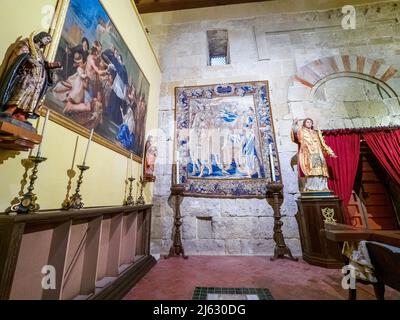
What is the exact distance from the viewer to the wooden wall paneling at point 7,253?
3.41 ft

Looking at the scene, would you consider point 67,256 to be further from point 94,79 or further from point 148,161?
→ point 148,161

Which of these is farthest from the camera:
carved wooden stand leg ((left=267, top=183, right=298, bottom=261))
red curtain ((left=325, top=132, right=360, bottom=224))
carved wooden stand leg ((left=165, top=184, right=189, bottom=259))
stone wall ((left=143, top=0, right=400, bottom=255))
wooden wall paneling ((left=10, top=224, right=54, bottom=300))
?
stone wall ((left=143, top=0, right=400, bottom=255))

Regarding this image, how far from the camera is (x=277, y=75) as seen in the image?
16.0 ft

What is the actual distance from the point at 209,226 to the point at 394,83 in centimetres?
551

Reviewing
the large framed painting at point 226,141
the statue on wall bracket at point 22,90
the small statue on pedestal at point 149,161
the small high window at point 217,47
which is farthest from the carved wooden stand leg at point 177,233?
the small high window at point 217,47

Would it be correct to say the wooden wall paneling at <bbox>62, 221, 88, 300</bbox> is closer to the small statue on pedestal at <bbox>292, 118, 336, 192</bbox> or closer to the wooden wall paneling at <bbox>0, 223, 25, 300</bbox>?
the wooden wall paneling at <bbox>0, 223, 25, 300</bbox>

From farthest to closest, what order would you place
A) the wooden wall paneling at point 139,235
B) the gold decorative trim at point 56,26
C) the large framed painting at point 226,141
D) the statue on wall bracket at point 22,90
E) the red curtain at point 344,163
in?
the large framed painting at point 226,141
the red curtain at point 344,163
the wooden wall paneling at point 139,235
the gold decorative trim at point 56,26
the statue on wall bracket at point 22,90

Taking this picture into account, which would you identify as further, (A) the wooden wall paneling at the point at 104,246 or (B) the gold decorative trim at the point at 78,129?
(A) the wooden wall paneling at the point at 104,246

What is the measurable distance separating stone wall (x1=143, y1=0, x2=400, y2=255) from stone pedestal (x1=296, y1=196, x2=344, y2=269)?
613mm

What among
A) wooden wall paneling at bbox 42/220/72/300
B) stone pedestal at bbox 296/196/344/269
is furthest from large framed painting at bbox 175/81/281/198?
wooden wall paneling at bbox 42/220/72/300

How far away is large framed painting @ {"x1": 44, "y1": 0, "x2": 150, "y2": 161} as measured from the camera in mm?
1806

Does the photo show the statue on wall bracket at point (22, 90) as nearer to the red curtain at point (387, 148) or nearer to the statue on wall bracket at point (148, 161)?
the statue on wall bracket at point (148, 161)

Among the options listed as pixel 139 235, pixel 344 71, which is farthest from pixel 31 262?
pixel 344 71

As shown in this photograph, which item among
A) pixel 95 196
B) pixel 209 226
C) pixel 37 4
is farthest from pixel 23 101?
pixel 209 226
